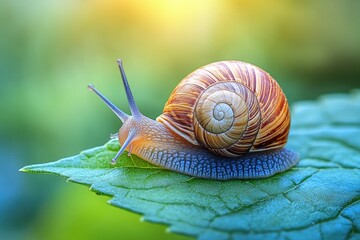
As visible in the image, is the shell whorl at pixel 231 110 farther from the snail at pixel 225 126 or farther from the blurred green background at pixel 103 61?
the blurred green background at pixel 103 61

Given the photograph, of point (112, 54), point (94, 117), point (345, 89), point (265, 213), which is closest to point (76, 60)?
point (112, 54)

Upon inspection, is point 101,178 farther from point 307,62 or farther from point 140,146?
point 307,62

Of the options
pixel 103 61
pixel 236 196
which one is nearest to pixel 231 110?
pixel 236 196

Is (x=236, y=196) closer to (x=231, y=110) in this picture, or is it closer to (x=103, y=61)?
(x=231, y=110)

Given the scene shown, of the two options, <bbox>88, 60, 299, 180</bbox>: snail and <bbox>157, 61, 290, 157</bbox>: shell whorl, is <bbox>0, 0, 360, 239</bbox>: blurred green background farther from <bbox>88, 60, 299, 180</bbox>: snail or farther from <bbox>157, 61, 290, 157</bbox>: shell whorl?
<bbox>157, 61, 290, 157</bbox>: shell whorl

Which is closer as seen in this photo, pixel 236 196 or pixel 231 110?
pixel 236 196

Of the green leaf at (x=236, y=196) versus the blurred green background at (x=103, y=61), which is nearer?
the green leaf at (x=236, y=196)

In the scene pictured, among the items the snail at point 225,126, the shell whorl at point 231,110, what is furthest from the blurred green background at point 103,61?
the shell whorl at point 231,110
